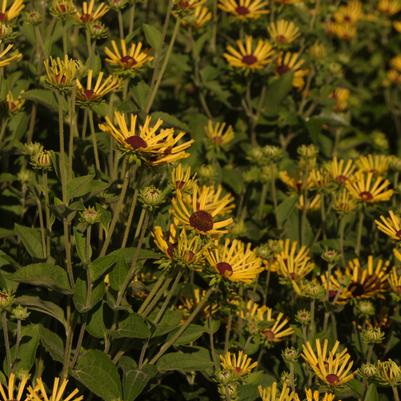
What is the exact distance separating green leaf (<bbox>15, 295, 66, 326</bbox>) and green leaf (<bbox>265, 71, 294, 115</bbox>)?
5.91 feet

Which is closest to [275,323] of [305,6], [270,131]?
[270,131]

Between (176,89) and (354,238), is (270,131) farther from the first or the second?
(354,238)

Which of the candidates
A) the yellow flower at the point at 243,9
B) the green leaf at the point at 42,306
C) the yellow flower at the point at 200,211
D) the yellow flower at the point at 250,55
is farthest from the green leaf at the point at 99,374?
the yellow flower at the point at 243,9

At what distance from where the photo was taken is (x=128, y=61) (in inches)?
116

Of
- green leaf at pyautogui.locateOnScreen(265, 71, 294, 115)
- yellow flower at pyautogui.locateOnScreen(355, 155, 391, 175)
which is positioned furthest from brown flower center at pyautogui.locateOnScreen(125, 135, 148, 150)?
green leaf at pyautogui.locateOnScreen(265, 71, 294, 115)

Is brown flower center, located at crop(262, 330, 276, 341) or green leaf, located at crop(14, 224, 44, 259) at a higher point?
green leaf, located at crop(14, 224, 44, 259)

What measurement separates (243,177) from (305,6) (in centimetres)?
165

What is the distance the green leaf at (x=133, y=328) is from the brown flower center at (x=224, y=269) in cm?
27

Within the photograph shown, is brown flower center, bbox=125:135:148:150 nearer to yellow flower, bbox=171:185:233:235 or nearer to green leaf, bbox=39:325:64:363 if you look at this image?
yellow flower, bbox=171:185:233:235

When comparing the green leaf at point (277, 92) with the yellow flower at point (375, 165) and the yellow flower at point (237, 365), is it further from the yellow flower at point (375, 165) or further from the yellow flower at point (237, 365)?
the yellow flower at point (237, 365)

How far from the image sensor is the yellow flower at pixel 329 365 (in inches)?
94.8

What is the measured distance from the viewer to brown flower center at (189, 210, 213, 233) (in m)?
2.38

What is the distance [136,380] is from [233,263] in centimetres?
46

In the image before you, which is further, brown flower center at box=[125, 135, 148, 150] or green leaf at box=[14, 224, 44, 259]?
green leaf at box=[14, 224, 44, 259]
